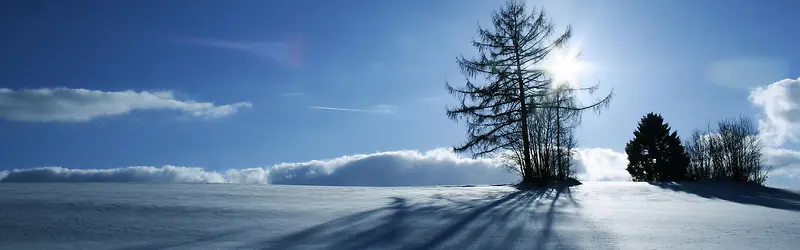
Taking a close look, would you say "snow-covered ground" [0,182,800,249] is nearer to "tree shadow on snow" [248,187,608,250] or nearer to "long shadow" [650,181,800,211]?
"tree shadow on snow" [248,187,608,250]

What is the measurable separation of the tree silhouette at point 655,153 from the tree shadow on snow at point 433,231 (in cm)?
3611

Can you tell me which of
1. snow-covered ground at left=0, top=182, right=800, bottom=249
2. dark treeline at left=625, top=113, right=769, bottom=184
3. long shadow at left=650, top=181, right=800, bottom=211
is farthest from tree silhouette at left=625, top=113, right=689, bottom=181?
snow-covered ground at left=0, top=182, right=800, bottom=249

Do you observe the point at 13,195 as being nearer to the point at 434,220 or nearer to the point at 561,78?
the point at 434,220

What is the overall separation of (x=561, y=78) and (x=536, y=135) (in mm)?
2496

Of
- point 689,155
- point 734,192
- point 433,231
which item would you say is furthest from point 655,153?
point 433,231

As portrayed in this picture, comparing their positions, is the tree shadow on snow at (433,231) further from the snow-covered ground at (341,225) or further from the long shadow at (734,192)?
the long shadow at (734,192)

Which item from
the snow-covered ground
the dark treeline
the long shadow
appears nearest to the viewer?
the snow-covered ground

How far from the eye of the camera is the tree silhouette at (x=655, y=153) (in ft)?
127

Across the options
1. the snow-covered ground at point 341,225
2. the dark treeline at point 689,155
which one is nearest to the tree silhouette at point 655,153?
the dark treeline at point 689,155

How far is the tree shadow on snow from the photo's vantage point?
206 inches

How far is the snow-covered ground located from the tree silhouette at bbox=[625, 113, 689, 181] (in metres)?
34.1

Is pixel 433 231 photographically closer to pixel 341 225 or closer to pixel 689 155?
pixel 341 225

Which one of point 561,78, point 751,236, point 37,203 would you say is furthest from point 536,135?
point 37,203

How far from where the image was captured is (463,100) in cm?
2012
